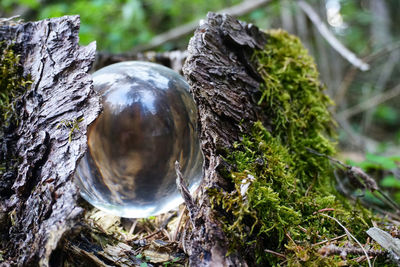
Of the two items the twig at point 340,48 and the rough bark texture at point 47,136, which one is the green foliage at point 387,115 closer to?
the twig at point 340,48

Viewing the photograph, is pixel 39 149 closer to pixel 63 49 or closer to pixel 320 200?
pixel 63 49

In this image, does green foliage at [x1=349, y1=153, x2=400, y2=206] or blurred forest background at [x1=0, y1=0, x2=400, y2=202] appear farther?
blurred forest background at [x1=0, y1=0, x2=400, y2=202]

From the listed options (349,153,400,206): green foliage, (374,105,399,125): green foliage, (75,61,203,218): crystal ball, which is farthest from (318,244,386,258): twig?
(374,105,399,125): green foliage

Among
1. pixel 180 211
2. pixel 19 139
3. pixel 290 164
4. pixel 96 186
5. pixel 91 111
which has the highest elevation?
pixel 91 111

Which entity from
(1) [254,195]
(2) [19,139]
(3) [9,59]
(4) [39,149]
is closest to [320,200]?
(1) [254,195]

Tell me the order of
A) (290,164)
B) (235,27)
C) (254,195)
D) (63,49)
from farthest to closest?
(235,27) → (290,164) → (63,49) → (254,195)

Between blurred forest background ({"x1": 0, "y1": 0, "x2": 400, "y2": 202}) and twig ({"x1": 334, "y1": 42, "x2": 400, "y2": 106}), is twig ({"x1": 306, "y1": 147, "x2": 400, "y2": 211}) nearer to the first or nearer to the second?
blurred forest background ({"x1": 0, "y1": 0, "x2": 400, "y2": 202})

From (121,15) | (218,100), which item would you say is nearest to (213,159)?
(218,100)
